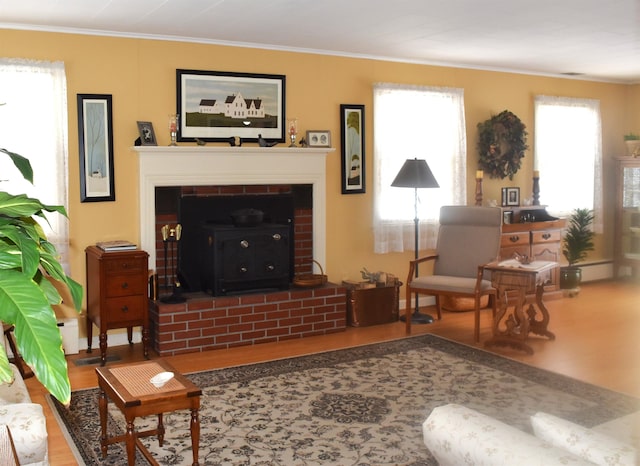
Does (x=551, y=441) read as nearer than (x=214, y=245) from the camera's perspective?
Yes

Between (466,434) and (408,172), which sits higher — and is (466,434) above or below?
below

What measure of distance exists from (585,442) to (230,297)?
12.5ft

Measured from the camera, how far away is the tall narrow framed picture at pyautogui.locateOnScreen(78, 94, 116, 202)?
5316 millimetres

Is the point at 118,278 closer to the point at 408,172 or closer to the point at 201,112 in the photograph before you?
the point at 201,112

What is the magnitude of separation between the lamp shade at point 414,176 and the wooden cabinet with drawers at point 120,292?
2329 mm

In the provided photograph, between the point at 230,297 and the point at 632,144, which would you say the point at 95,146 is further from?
the point at 632,144

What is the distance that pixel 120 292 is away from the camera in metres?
5.02

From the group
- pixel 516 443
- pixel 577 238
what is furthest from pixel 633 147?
pixel 516 443

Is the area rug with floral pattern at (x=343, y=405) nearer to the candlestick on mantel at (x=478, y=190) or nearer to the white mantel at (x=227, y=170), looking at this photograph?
the white mantel at (x=227, y=170)

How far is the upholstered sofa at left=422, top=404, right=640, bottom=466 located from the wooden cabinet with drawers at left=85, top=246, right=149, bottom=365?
10.7 ft

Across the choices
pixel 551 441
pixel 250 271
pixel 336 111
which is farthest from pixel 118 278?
pixel 551 441

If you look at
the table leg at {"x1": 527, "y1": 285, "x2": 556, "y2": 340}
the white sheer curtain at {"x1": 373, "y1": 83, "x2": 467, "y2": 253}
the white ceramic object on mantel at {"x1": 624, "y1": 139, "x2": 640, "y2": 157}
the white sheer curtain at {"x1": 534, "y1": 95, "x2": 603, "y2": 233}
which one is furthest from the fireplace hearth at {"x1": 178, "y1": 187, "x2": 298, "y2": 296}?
the white ceramic object on mantel at {"x1": 624, "y1": 139, "x2": 640, "y2": 157}

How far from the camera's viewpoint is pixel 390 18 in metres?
4.93

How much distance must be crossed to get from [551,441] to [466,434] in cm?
24
